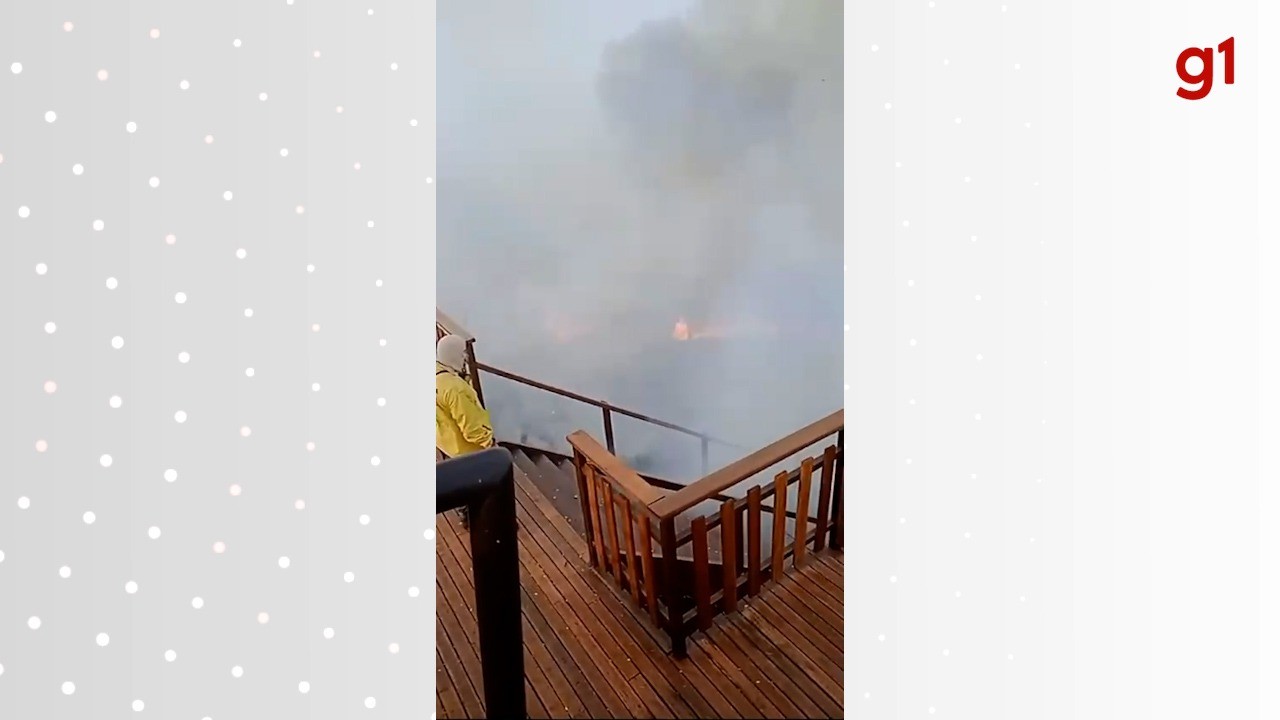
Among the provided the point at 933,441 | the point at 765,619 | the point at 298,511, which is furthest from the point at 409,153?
the point at 765,619

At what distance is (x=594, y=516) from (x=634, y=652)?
1.21 feet

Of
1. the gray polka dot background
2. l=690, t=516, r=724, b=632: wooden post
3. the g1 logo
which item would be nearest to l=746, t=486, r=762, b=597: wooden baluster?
l=690, t=516, r=724, b=632: wooden post

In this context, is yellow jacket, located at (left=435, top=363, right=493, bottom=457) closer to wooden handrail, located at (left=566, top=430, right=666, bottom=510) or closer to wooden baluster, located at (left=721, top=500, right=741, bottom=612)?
wooden handrail, located at (left=566, top=430, right=666, bottom=510)

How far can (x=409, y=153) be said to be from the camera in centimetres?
60

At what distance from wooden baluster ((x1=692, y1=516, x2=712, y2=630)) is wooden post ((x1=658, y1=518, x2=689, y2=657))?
0.17 feet

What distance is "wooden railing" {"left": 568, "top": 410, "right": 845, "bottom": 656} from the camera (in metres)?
1.85

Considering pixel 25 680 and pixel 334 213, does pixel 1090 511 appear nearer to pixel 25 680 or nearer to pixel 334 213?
pixel 334 213

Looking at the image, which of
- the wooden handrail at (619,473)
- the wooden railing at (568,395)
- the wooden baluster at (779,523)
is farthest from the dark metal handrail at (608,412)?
the wooden baluster at (779,523)

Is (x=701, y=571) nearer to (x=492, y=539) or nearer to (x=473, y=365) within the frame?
(x=473, y=365)

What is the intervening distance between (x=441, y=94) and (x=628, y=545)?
1.31m

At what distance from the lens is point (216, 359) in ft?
1.81

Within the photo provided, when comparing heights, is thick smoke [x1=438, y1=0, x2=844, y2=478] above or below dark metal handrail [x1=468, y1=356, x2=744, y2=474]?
above

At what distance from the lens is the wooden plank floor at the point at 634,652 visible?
173 cm

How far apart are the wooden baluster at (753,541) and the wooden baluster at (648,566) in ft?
0.76
